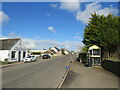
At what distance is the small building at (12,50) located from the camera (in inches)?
1081

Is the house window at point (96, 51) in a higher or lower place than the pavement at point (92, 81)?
higher

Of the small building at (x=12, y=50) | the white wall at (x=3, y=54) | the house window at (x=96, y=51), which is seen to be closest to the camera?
the house window at (x=96, y=51)

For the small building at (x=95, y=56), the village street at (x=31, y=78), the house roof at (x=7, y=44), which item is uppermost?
the house roof at (x=7, y=44)

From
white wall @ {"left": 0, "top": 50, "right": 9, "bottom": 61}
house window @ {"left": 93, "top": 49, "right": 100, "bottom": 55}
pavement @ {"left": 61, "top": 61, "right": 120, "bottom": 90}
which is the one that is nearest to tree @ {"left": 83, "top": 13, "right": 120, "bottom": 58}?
house window @ {"left": 93, "top": 49, "right": 100, "bottom": 55}

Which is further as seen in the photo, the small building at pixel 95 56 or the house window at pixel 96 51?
the house window at pixel 96 51

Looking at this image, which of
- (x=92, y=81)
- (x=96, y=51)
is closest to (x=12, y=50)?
(x=96, y=51)

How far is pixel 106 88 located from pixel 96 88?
0.59 metres

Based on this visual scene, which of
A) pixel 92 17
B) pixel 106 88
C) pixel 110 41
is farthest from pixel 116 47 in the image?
pixel 106 88

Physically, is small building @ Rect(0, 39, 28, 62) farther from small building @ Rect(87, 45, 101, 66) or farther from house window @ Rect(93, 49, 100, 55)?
house window @ Rect(93, 49, 100, 55)

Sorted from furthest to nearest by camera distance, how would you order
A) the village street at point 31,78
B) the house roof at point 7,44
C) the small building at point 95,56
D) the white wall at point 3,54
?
the house roof at point 7,44
the white wall at point 3,54
the small building at point 95,56
the village street at point 31,78

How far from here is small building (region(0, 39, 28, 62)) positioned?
27.5 m

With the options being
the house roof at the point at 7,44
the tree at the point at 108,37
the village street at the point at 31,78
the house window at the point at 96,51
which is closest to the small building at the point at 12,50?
the house roof at the point at 7,44

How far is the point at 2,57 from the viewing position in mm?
27641

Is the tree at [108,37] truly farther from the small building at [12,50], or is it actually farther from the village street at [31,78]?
the small building at [12,50]
